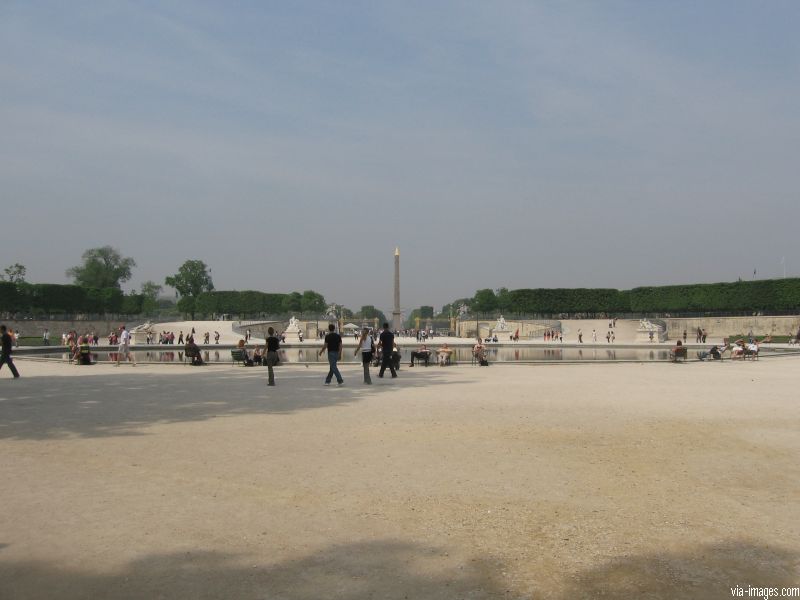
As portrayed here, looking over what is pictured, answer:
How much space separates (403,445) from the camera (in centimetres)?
720

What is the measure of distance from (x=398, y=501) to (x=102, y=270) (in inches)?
4080

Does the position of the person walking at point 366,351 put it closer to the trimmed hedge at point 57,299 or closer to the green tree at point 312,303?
the trimmed hedge at point 57,299

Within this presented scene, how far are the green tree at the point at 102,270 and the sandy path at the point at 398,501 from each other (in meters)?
96.0

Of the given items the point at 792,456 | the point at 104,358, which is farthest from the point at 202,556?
the point at 104,358

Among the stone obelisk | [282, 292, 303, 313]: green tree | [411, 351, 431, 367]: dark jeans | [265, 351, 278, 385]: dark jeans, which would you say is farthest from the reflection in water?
[282, 292, 303, 313]: green tree

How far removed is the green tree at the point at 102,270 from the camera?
319 ft

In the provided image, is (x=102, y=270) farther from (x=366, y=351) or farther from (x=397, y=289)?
(x=366, y=351)

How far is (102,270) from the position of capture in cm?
9806

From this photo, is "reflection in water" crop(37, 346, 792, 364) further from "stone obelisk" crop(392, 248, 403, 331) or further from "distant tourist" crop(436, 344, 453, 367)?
"stone obelisk" crop(392, 248, 403, 331)

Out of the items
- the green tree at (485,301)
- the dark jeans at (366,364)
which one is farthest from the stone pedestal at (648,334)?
the green tree at (485,301)

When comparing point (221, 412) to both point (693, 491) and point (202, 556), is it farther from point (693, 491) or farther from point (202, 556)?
point (693, 491)

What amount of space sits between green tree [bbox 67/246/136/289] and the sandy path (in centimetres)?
9596

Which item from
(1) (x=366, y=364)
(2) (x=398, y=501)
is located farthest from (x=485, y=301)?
(2) (x=398, y=501)

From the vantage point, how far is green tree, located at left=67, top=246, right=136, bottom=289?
97.3 meters
